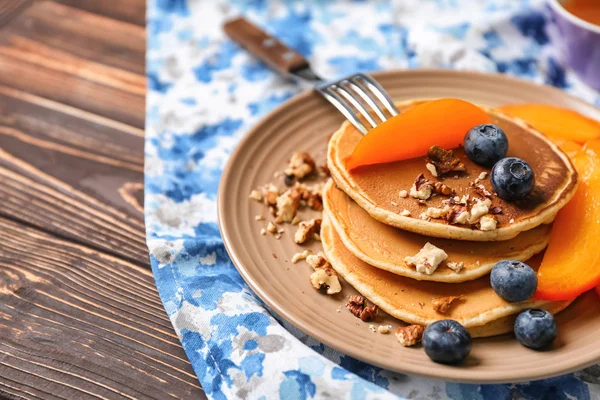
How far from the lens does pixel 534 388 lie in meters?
1.69

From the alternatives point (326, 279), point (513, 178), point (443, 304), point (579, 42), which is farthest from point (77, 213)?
point (579, 42)

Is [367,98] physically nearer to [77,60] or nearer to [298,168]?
[298,168]

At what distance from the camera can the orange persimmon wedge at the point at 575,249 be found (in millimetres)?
1693

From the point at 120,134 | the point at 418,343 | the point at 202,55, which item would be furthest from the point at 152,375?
the point at 202,55

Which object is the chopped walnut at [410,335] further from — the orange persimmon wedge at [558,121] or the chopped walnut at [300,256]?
the orange persimmon wedge at [558,121]

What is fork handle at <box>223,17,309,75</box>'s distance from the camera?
8.76ft

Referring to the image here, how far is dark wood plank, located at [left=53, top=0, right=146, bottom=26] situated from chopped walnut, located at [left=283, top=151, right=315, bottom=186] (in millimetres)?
1325

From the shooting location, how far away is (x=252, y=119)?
2.61 metres

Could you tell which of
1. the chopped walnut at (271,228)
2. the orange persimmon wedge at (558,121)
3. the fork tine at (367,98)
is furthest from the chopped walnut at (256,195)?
the orange persimmon wedge at (558,121)

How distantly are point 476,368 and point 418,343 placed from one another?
0.50ft

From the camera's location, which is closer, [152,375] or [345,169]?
[152,375]

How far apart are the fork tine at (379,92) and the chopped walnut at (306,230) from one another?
1.52ft

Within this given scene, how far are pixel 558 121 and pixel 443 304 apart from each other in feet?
3.08

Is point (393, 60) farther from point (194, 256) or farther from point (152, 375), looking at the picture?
point (152, 375)
